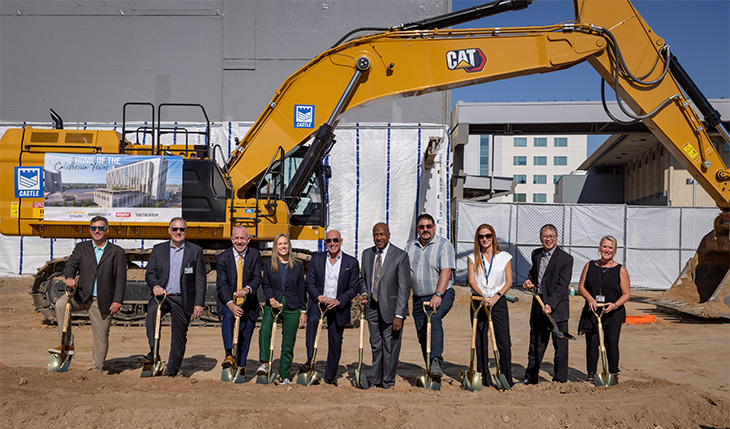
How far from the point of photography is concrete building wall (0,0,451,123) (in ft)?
59.0

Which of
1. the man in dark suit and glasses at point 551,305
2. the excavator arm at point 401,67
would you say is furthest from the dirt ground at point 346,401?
the excavator arm at point 401,67

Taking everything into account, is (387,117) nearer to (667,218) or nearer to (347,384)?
(667,218)

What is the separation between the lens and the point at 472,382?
632cm

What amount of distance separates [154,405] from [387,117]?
13.2 meters

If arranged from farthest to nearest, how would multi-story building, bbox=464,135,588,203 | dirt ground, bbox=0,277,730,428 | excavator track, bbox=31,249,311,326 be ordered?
multi-story building, bbox=464,135,588,203, excavator track, bbox=31,249,311,326, dirt ground, bbox=0,277,730,428

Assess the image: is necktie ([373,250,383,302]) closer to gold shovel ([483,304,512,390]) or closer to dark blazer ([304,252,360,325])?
dark blazer ([304,252,360,325])

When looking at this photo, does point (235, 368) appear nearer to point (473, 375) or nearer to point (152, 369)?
point (152, 369)

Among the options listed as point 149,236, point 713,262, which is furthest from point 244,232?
point 713,262

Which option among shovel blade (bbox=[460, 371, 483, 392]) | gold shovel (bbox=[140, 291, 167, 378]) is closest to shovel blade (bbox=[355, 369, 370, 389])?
shovel blade (bbox=[460, 371, 483, 392])

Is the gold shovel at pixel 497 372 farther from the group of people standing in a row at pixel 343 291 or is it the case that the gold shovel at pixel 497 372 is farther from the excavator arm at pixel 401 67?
the excavator arm at pixel 401 67

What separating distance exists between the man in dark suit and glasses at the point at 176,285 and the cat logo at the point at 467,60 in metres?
5.35

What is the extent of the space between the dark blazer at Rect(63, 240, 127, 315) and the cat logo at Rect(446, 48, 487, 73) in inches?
234

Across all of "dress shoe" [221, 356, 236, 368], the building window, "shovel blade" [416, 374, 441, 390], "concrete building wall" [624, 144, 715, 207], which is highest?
the building window

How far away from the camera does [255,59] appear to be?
1800cm
